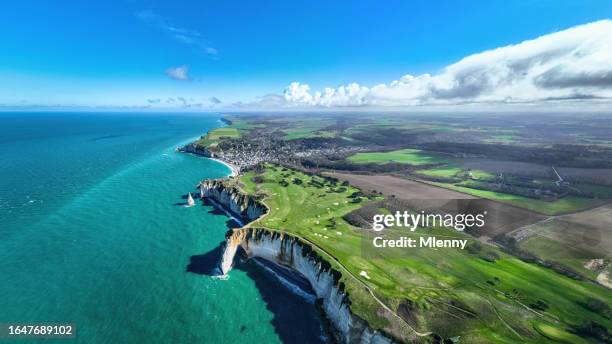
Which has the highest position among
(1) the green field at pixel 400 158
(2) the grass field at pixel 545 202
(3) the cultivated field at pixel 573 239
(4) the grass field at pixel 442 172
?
(1) the green field at pixel 400 158

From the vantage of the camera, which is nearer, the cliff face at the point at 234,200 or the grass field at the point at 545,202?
the cliff face at the point at 234,200

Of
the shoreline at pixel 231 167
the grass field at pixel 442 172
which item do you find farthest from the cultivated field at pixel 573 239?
the shoreline at pixel 231 167

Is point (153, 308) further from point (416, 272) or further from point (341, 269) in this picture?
point (416, 272)

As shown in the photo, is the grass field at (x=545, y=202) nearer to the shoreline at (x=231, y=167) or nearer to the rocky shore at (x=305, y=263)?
the rocky shore at (x=305, y=263)

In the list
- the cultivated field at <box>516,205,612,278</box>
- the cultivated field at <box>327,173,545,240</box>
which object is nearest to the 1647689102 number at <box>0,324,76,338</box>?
the cultivated field at <box>327,173,545,240</box>

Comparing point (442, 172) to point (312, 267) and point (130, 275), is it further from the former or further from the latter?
point (130, 275)

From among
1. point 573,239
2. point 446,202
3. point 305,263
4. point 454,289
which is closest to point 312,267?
point 305,263
